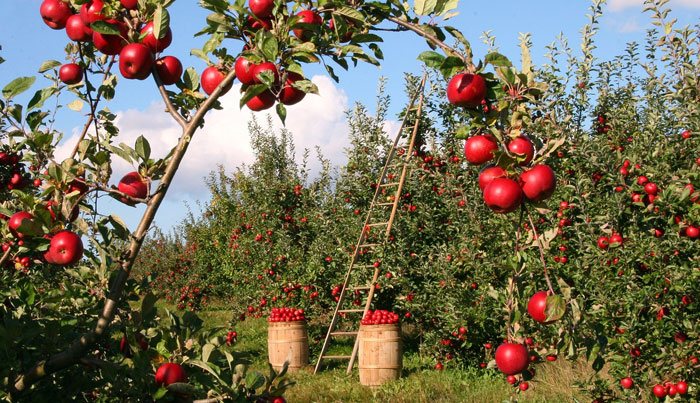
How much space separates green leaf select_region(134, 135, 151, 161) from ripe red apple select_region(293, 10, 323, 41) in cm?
42

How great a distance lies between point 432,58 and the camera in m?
1.37

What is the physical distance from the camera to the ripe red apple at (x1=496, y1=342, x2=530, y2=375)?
1.59 m

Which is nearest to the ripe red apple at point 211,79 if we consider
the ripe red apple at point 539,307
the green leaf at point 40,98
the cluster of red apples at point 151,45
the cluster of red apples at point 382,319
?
the cluster of red apples at point 151,45

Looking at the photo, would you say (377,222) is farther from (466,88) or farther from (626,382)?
(466,88)

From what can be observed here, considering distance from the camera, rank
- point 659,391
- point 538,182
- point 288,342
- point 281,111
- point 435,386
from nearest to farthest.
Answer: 1. point 538,182
2. point 281,111
3. point 659,391
4. point 435,386
5. point 288,342

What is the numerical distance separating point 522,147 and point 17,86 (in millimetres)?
1399

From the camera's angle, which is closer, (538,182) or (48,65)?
(538,182)

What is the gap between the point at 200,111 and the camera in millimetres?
1464

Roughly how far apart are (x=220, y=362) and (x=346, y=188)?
22.9 ft

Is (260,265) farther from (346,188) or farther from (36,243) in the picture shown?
(36,243)

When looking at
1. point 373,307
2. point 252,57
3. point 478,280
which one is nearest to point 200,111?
point 252,57

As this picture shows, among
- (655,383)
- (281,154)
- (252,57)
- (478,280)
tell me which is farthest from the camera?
(281,154)

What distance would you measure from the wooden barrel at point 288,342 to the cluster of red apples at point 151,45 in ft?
21.0

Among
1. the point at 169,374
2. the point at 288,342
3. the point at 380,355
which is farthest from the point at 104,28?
the point at 288,342
